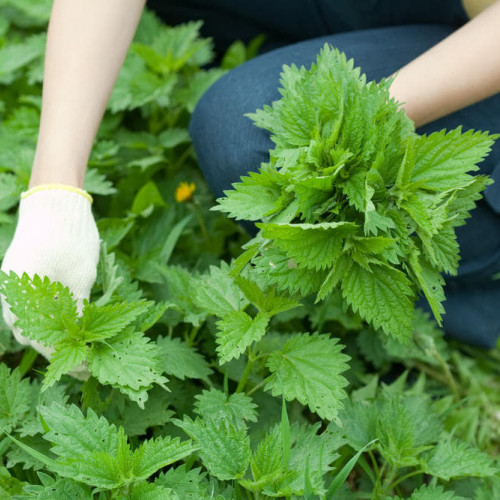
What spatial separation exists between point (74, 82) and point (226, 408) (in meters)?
0.72

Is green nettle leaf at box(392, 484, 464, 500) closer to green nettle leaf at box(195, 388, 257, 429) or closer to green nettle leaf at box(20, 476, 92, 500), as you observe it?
green nettle leaf at box(195, 388, 257, 429)

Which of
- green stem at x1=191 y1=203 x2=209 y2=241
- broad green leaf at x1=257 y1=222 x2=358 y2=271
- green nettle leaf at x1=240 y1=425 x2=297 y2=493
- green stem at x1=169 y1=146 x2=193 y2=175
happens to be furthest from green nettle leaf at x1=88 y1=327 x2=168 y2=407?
green stem at x1=169 y1=146 x2=193 y2=175

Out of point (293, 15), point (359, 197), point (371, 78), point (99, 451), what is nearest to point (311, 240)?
point (359, 197)

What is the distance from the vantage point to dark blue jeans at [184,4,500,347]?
1.33 meters

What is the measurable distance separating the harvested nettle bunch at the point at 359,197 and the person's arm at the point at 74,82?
1.31 ft

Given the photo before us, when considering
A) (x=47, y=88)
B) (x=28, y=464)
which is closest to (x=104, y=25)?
(x=47, y=88)

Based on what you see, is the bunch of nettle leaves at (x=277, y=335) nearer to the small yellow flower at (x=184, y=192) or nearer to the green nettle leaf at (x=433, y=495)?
the green nettle leaf at (x=433, y=495)

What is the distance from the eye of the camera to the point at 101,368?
3.22 feet

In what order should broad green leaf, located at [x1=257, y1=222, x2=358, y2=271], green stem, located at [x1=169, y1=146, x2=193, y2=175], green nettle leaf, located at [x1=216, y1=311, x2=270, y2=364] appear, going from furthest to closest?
green stem, located at [x1=169, y1=146, x2=193, y2=175] → green nettle leaf, located at [x1=216, y1=311, x2=270, y2=364] → broad green leaf, located at [x1=257, y1=222, x2=358, y2=271]

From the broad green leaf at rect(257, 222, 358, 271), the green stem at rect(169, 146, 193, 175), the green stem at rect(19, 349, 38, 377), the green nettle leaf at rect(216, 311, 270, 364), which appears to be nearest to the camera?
the broad green leaf at rect(257, 222, 358, 271)

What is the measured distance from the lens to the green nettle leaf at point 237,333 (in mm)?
979

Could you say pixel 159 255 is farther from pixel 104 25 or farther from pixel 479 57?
pixel 479 57

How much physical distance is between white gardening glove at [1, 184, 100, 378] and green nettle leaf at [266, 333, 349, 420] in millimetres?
381

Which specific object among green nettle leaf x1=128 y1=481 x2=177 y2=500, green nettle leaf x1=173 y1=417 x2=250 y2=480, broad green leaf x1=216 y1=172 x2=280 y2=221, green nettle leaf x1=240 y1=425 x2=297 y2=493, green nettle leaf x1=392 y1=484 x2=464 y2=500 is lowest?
green nettle leaf x1=392 y1=484 x2=464 y2=500
